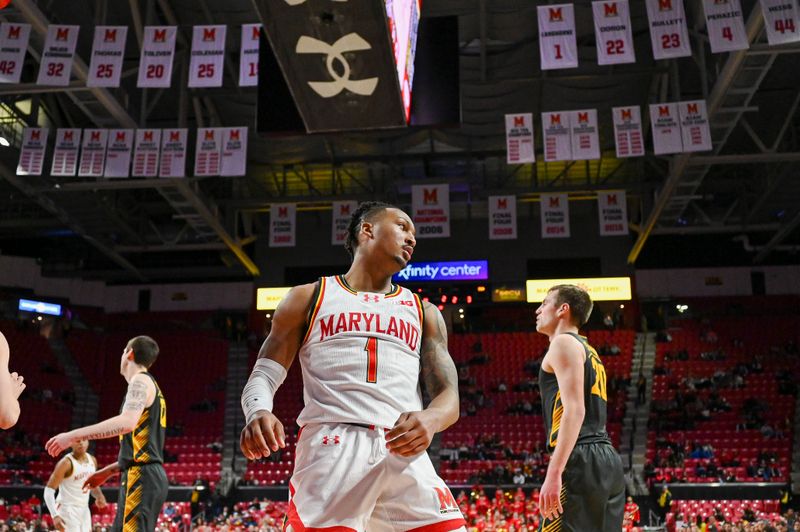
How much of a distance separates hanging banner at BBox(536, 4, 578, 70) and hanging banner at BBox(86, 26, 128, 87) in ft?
23.2

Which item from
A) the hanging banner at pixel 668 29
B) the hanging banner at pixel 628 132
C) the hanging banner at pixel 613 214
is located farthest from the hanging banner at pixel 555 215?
the hanging banner at pixel 668 29

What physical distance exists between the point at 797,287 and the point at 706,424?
27.5ft

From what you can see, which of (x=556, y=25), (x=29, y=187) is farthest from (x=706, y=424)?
(x=29, y=187)

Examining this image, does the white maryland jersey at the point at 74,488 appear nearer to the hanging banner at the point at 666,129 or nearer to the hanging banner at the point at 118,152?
the hanging banner at the point at 118,152

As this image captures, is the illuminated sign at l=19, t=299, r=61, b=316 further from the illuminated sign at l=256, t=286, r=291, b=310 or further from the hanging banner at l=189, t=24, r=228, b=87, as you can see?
the hanging banner at l=189, t=24, r=228, b=87

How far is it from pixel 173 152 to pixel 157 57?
2407mm

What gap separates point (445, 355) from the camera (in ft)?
11.4

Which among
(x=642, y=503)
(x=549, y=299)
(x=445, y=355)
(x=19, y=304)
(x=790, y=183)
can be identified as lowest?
(x=642, y=503)

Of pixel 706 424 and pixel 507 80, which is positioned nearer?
pixel 507 80

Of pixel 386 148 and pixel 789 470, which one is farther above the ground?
pixel 386 148

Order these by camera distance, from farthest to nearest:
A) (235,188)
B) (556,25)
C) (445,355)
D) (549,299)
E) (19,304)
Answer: (19,304), (235,188), (556,25), (549,299), (445,355)

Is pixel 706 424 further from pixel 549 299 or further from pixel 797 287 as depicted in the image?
pixel 549 299

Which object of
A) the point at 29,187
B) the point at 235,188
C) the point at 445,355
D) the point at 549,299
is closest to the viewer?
the point at 445,355

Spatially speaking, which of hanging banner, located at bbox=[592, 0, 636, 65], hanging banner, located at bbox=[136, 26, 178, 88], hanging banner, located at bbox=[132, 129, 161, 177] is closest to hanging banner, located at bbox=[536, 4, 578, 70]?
hanging banner, located at bbox=[592, 0, 636, 65]
